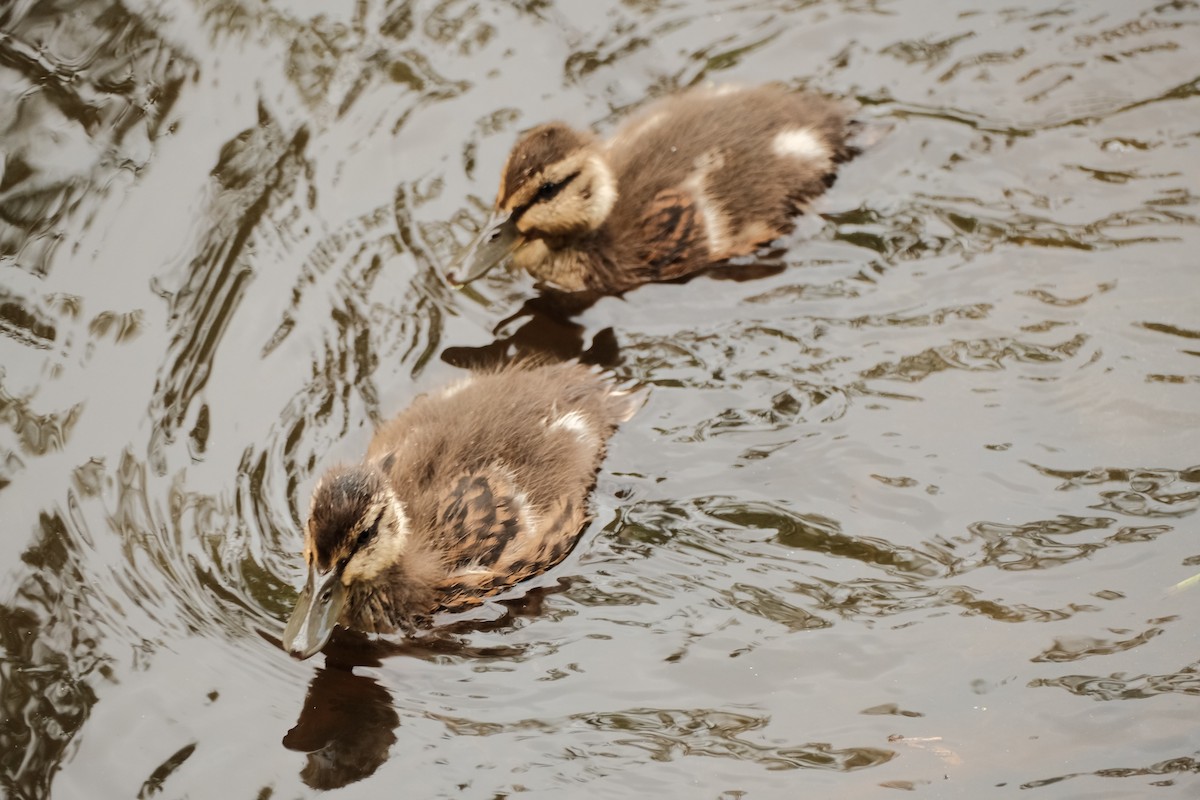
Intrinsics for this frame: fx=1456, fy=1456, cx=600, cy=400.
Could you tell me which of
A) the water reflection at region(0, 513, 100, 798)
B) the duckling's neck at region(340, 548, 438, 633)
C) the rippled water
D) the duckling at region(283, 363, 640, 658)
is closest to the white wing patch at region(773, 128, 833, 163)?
the rippled water

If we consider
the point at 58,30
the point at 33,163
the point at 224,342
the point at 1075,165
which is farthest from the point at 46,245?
the point at 1075,165

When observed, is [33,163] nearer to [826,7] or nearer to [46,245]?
[46,245]

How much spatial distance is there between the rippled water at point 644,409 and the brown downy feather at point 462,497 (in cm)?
12

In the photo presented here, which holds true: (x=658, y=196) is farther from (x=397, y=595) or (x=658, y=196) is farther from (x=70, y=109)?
(x=70, y=109)

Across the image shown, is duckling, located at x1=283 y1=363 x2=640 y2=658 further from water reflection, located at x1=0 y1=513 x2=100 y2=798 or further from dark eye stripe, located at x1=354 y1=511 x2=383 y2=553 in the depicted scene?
water reflection, located at x1=0 y1=513 x2=100 y2=798

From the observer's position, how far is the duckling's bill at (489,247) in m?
4.87

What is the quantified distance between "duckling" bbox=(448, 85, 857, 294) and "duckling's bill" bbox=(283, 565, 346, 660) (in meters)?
1.42

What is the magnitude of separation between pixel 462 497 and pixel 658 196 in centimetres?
151

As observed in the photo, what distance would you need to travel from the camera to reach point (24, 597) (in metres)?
3.90

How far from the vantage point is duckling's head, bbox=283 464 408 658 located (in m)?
3.69

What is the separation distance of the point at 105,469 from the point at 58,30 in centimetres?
217

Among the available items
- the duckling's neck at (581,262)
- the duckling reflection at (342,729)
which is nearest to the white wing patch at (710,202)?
the duckling's neck at (581,262)

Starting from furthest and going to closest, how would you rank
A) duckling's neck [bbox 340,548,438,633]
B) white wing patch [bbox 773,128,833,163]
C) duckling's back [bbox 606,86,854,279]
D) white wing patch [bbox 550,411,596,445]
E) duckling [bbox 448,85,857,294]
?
white wing patch [bbox 773,128,833,163]
duckling's back [bbox 606,86,854,279]
duckling [bbox 448,85,857,294]
white wing patch [bbox 550,411,596,445]
duckling's neck [bbox 340,548,438,633]

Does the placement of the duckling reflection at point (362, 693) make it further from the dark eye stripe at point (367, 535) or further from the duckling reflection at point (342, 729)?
the dark eye stripe at point (367, 535)
